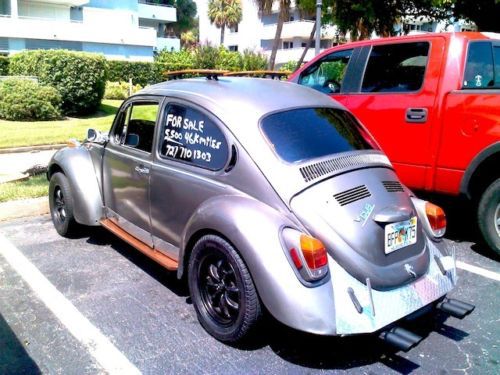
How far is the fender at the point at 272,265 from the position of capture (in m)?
2.68

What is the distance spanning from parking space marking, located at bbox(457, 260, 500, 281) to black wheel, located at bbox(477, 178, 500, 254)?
0.29 metres

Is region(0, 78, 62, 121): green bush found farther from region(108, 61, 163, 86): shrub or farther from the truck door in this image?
the truck door

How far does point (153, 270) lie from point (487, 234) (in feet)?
10.3

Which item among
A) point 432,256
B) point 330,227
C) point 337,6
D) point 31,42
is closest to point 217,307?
point 330,227

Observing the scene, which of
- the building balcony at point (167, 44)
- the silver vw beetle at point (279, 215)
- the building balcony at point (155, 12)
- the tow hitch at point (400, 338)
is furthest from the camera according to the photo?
the building balcony at point (155, 12)

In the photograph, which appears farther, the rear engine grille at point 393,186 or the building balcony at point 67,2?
the building balcony at point 67,2

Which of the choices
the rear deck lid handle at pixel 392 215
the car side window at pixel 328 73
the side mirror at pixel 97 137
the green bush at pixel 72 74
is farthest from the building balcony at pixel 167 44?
the rear deck lid handle at pixel 392 215

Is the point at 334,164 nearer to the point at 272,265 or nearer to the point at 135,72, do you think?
the point at 272,265

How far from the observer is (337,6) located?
42.4ft

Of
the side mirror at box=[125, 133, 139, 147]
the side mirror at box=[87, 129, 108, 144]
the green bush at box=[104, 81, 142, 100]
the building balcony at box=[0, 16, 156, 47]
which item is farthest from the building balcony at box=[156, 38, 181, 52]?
the side mirror at box=[125, 133, 139, 147]

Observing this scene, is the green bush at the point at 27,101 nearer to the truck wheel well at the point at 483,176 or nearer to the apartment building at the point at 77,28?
the truck wheel well at the point at 483,176

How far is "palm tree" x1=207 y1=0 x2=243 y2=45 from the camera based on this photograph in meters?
52.9

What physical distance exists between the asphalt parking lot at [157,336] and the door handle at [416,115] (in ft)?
5.26

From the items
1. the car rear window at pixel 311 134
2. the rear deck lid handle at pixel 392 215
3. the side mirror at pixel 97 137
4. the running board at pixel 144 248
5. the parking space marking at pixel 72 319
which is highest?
the car rear window at pixel 311 134
